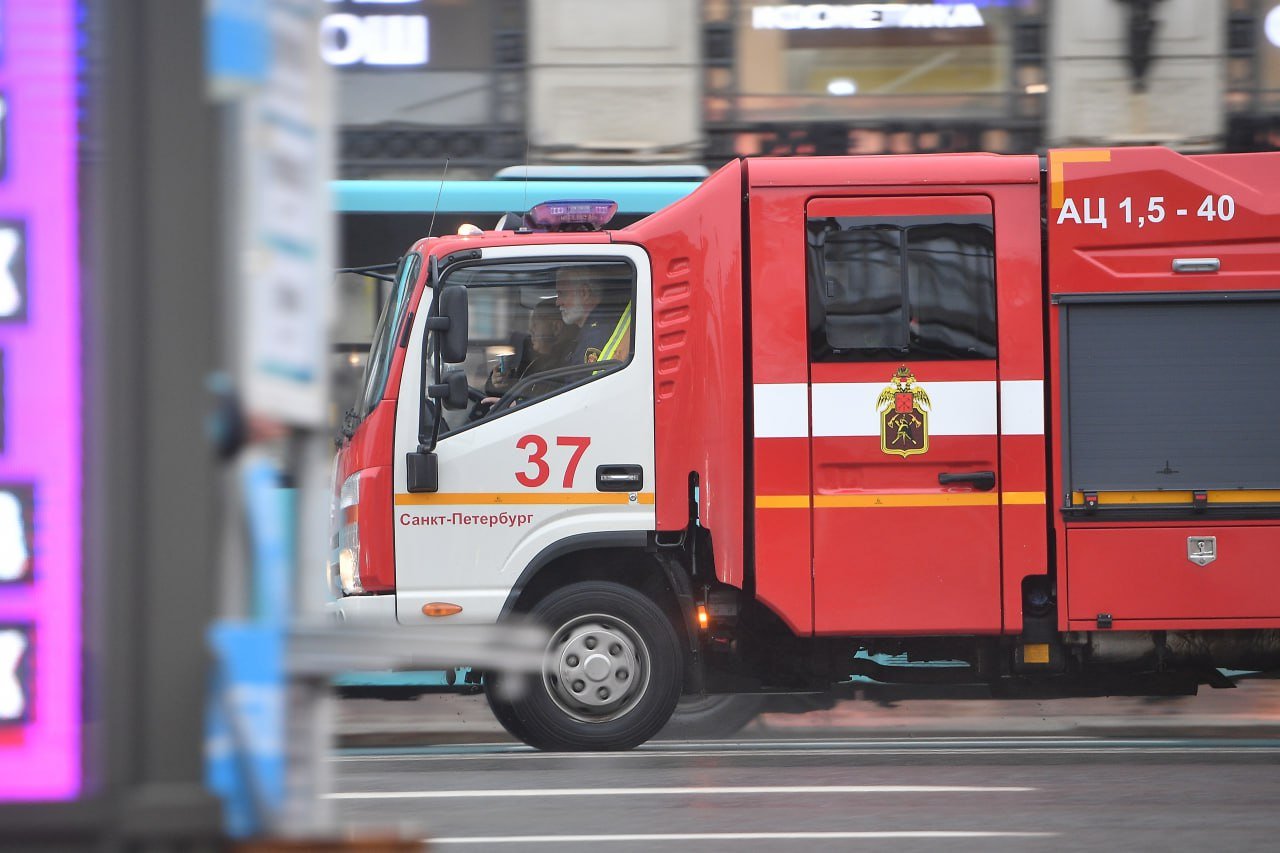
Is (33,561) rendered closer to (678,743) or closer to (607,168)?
(678,743)

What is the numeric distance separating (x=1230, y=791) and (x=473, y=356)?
3962mm

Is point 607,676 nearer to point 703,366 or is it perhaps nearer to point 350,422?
point 703,366

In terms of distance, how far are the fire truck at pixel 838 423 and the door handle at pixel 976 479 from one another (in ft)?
0.04

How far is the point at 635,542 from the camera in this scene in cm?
809

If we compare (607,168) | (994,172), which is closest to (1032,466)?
(994,172)

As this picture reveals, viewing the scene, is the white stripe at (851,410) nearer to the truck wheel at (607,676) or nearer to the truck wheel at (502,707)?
the truck wheel at (607,676)

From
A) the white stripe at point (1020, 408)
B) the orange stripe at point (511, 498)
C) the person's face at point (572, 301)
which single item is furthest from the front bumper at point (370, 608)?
the white stripe at point (1020, 408)

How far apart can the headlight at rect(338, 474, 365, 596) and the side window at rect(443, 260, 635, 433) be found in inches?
23.1

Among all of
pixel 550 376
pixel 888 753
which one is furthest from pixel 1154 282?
pixel 550 376

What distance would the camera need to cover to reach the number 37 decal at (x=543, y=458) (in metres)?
8.09

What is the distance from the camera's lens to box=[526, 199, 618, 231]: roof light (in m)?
8.52

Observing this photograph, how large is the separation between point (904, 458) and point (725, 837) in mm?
2692

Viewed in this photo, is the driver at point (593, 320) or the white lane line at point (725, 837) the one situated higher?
the driver at point (593, 320)

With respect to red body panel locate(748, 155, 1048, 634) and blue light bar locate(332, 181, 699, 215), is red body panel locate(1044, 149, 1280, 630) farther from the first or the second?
blue light bar locate(332, 181, 699, 215)
